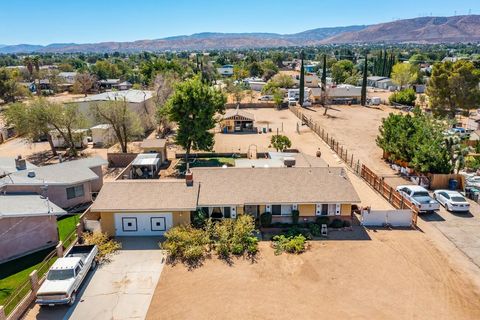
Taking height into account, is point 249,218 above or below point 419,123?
below

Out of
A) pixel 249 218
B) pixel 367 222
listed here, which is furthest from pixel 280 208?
pixel 367 222

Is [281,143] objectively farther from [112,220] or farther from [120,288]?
[120,288]

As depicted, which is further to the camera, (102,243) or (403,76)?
(403,76)

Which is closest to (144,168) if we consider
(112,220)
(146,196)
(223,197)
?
(146,196)

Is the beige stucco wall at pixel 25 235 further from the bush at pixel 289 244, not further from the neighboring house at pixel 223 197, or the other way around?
the bush at pixel 289 244

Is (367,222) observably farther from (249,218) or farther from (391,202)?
(249,218)
